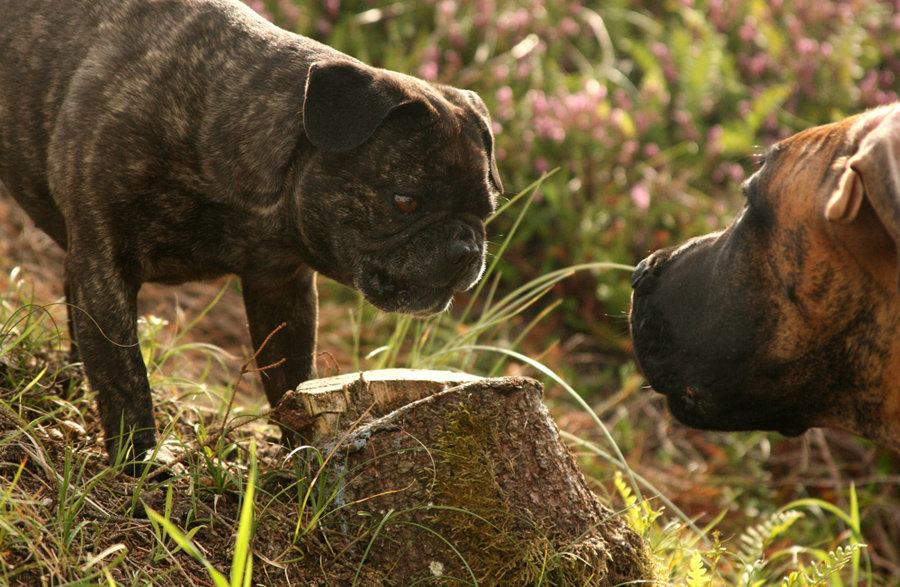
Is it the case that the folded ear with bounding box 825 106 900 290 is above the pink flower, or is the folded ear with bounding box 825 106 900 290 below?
above

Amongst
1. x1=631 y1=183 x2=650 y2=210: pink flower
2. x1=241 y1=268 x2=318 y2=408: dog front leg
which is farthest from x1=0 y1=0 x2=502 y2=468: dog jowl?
x1=631 y1=183 x2=650 y2=210: pink flower

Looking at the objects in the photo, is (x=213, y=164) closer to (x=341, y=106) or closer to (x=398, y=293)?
(x=341, y=106)

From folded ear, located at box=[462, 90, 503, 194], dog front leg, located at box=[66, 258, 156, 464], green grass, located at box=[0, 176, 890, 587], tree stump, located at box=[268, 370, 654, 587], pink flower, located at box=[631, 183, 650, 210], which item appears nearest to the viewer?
green grass, located at box=[0, 176, 890, 587]

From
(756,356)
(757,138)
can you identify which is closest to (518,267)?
(757,138)

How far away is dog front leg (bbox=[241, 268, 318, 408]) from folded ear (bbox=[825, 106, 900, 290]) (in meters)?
2.29

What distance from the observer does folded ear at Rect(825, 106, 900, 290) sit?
2191 mm

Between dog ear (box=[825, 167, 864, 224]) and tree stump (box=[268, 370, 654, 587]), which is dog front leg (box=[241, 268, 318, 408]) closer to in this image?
tree stump (box=[268, 370, 654, 587])

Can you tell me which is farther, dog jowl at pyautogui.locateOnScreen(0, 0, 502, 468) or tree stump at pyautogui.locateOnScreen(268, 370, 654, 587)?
dog jowl at pyautogui.locateOnScreen(0, 0, 502, 468)

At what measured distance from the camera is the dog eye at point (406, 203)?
3.39m

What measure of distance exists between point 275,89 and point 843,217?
7.17ft

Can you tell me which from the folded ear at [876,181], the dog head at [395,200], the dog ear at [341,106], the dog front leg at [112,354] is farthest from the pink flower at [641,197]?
the dog front leg at [112,354]

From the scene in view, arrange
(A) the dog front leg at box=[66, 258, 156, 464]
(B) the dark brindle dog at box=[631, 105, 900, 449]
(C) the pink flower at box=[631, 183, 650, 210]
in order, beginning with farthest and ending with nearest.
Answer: (C) the pink flower at box=[631, 183, 650, 210]
(A) the dog front leg at box=[66, 258, 156, 464]
(B) the dark brindle dog at box=[631, 105, 900, 449]

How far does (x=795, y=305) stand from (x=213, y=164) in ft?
7.26

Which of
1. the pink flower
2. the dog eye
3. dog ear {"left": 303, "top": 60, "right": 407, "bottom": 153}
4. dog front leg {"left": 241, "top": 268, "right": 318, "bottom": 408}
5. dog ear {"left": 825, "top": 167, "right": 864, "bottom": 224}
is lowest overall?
the pink flower
